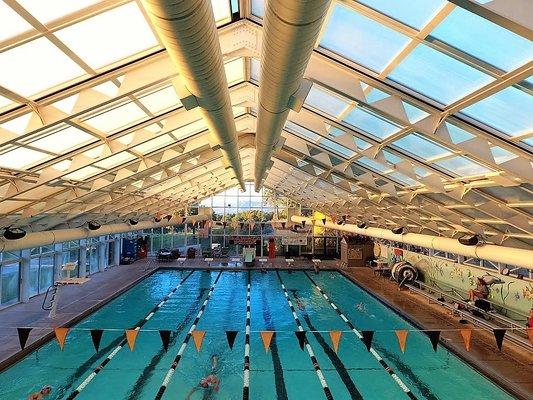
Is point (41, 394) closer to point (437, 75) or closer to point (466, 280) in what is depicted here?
point (437, 75)

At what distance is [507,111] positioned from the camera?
431 centimetres

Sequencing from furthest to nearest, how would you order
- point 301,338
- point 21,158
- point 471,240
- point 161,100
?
point 471,240
point 301,338
point 161,100
point 21,158

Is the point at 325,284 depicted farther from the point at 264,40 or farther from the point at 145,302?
the point at 264,40

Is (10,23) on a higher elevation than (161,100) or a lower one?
lower

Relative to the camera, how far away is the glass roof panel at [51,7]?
10.2ft

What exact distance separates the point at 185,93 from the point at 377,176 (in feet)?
22.0

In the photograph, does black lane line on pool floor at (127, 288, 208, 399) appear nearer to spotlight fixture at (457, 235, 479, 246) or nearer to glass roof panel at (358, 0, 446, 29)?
glass roof panel at (358, 0, 446, 29)

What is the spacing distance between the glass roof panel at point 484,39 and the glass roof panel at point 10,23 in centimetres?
358

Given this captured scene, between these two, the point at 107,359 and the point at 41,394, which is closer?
the point at 41,394

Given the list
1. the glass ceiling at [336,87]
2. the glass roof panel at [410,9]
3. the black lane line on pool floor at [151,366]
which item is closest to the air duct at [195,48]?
the glass ceiling at [336,87]

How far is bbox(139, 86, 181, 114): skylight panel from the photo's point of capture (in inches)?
243

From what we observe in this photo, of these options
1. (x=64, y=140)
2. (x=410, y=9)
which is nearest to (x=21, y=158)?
(x=64, y=140)

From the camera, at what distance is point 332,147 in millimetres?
9141

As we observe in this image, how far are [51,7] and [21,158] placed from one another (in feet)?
13.3
